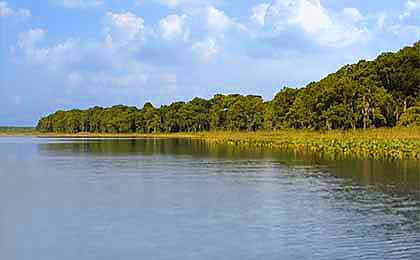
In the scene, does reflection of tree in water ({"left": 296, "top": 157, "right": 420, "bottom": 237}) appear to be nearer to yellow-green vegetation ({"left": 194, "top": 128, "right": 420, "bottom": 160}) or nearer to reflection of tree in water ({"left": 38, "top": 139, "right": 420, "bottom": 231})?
reflection of tree in water ({"left": 38, "top": 139, "right": 420, "bottom": 231})

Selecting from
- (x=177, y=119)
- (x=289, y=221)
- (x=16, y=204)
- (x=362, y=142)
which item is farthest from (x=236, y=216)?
(x=177, y=119)

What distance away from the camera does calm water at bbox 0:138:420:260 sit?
12.0m

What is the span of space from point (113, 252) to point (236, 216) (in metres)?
4.82

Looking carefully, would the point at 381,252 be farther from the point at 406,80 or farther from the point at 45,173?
the point at 406,80

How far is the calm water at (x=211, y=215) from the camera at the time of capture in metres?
12.0

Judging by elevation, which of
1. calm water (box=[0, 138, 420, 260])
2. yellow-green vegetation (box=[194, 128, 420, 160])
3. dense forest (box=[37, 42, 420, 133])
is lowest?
calm water (box=[0, 138, 420, 260])

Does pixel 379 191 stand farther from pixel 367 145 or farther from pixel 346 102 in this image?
pixel 346 102

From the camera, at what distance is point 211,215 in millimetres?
15953

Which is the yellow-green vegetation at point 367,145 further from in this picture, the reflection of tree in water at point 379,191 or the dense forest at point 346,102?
the dense forest at point 346,102

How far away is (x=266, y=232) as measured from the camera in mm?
13625

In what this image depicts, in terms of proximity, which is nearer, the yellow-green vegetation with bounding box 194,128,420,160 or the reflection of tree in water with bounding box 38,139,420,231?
the reflection of tree in water with bounding box 38,139,420,231

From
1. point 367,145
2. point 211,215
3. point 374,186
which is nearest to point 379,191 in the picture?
point 374,186

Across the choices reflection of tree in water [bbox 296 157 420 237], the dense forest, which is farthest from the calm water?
the dense forest

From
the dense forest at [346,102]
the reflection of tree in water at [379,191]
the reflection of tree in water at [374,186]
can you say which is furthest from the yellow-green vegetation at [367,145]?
the dense forest at [346,102]
